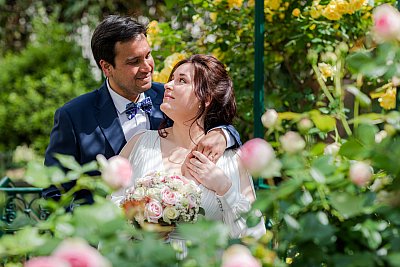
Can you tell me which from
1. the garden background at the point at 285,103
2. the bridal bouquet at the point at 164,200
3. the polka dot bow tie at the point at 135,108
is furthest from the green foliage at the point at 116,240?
the polka dot bow tie at the point at 135,108

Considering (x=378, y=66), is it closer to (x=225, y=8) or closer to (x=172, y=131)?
(x=172, y=131)

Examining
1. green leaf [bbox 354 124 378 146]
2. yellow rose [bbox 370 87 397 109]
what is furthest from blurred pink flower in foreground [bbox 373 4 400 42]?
yellow rose [bbox 370 87 397 109]

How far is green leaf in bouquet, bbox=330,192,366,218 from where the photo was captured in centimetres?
136

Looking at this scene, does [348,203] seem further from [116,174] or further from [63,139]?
[63,139]

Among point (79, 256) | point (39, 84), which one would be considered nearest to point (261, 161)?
point (79, 256)

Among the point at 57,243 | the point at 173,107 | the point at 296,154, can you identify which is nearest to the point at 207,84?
the point at 173,107

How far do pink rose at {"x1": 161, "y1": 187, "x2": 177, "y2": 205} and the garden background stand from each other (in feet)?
1.14

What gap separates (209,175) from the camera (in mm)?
2693

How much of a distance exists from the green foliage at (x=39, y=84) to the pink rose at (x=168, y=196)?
18.8ft

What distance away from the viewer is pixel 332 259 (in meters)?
1.39

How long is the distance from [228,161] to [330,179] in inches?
52.0

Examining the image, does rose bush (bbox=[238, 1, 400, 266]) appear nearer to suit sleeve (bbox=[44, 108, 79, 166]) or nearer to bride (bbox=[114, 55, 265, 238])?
bride (bbox=[114, 55, 265, 238])

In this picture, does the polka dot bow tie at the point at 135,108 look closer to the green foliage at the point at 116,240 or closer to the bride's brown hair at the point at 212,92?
the bride's brown hair at the point at 212,92

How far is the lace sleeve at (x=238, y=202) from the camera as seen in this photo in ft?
8.68
